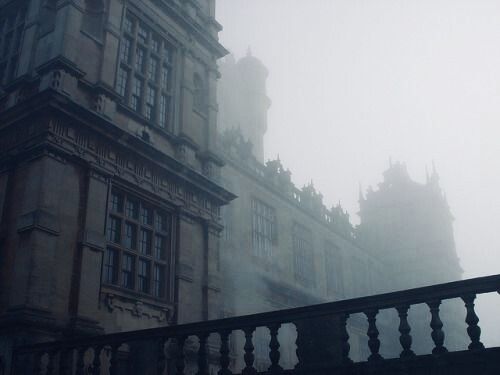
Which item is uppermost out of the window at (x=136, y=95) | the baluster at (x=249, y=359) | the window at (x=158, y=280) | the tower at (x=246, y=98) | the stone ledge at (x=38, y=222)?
the tower at (x=246, y=98)

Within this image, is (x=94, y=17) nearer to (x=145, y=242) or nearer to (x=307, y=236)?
(x=145, y=242)

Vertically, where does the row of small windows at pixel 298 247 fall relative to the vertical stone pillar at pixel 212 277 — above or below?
above

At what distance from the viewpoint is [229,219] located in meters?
26.2

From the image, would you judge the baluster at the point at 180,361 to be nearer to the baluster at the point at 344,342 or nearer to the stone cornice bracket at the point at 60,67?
the baluster at the point at 344,342

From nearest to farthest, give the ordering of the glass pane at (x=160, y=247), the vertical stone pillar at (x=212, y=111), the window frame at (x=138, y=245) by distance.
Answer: the window frame at (x=138, y=245) → the glass pane at (x=160, y=247) → the vertical stone pillar at (x=212, y=111)

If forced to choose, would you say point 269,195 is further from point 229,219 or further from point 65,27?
point 65,27

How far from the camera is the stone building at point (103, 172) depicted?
1241 centimetres

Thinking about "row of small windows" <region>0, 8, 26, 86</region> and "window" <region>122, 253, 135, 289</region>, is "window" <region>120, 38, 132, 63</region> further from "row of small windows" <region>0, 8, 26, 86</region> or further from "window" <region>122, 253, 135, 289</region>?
"window" <region>122, 253, 135, 289</region>

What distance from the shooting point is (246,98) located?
57688 mm

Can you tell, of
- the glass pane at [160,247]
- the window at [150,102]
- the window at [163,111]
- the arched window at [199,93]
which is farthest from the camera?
the arched window at [199,93]

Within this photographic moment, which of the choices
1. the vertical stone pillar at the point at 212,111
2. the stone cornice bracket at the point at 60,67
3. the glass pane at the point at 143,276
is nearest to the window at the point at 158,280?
the glass pane at the point at 143,276

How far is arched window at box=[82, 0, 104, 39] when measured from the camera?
15852mm

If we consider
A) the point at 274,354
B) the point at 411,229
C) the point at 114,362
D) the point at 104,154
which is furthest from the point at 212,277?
the point at 411,229

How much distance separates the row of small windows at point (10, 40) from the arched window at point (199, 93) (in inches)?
236
